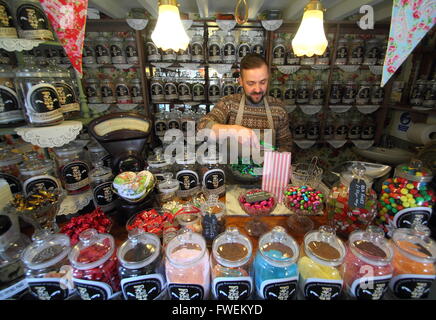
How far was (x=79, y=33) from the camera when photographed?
3.14 feet

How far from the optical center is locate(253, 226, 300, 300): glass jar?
600 millimetres

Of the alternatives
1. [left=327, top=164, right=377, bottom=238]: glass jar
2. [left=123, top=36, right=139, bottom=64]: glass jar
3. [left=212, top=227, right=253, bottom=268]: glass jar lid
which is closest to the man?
[left=327, top=164, right=377, bottom=238]: glass jar

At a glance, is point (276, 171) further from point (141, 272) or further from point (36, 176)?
point (36, 176)

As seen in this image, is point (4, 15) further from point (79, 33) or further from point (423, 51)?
point (423, 51)

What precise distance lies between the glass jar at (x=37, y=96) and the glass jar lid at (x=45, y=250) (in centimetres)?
54

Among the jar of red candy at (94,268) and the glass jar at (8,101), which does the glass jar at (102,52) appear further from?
the jar of red candy at (94,268)

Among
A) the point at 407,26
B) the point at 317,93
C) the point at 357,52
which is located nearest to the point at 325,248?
the point at 407,26

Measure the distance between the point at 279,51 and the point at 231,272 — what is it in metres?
2.90

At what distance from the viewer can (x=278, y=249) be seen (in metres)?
0.66

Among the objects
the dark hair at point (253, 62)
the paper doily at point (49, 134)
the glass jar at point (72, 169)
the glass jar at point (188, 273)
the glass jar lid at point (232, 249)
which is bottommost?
the glass jar at point (188, 273)

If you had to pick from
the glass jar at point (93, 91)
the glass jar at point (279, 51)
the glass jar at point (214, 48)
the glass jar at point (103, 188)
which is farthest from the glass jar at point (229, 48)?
the glass jar at point (103, 188)

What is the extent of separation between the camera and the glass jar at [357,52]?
2875 mm
